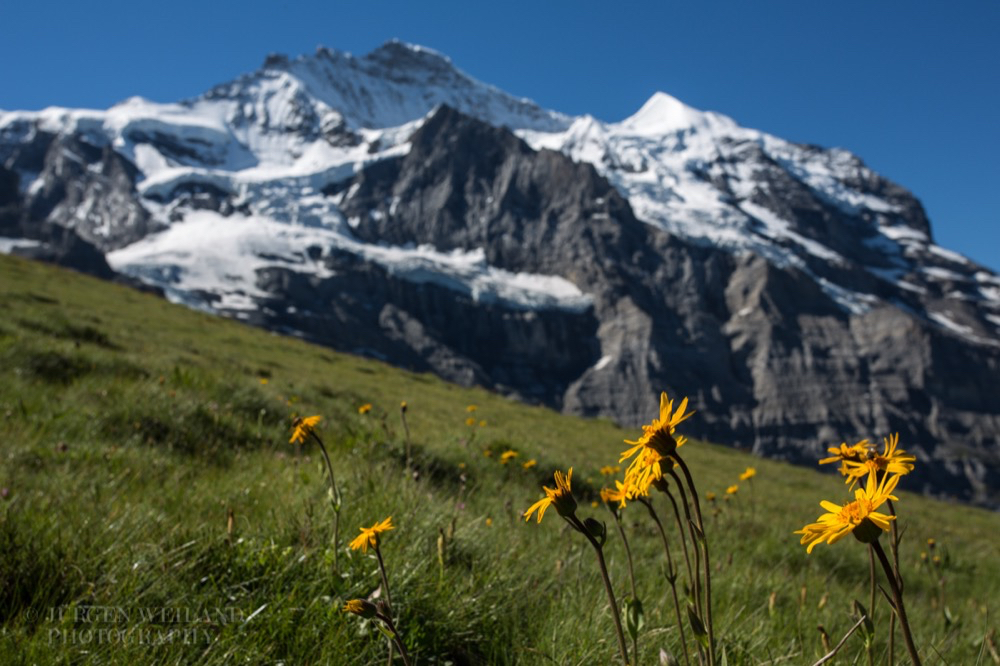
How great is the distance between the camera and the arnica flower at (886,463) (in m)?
1.31

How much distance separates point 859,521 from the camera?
1042 mm

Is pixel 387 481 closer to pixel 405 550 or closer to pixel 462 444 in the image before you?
pixel 405 550

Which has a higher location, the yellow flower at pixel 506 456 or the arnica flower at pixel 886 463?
the arnica flower at pixel 886 463

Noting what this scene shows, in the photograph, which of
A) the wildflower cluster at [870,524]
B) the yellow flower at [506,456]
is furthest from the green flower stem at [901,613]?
the yellow flower at [506,456]

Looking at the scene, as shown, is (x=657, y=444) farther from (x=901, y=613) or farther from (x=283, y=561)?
(x=283, y=561)

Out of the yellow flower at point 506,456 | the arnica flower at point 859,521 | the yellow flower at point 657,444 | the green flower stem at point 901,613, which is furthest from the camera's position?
the yellow flower at point 506,456

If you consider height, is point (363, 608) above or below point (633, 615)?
below

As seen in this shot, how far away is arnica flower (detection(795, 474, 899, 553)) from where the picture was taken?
A: 1020mm

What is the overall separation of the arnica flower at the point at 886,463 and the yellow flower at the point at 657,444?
42 centimetres

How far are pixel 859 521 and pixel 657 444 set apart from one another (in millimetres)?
381

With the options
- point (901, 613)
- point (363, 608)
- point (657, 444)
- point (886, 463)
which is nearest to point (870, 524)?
point (901, 613)

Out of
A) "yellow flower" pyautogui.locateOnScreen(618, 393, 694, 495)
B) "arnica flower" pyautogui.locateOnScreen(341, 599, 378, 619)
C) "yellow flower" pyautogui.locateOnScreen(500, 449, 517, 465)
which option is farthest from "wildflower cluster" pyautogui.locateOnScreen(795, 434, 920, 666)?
"yellow flower" pyautogui.locateOnScreen(500, 449, 517, 465)

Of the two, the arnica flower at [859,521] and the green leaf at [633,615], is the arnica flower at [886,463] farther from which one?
the green leaf at [633,615]

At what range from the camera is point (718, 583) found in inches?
124
